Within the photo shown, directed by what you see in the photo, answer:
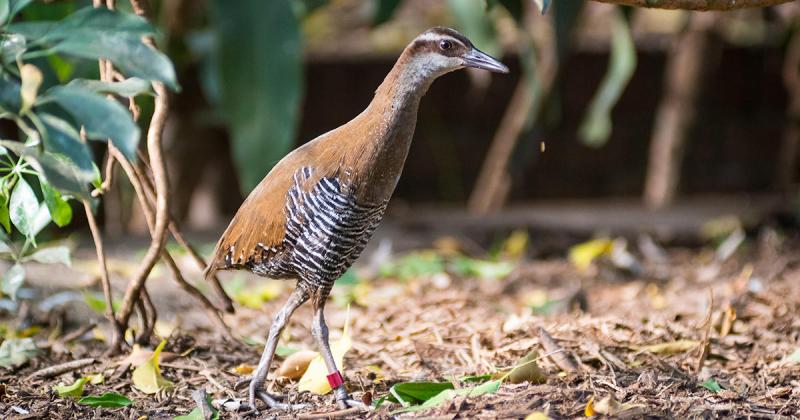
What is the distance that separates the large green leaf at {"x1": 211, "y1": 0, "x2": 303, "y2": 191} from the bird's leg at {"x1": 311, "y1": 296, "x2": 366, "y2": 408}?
126 centimetres

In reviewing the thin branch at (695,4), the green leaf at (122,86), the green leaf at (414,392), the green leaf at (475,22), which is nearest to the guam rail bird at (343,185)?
the green leaf at (414,392)

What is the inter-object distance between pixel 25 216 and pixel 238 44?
5.62ft

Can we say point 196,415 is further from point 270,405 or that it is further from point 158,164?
point 158,164

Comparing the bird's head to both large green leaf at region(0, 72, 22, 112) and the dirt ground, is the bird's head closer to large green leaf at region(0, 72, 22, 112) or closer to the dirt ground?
the dirt ground

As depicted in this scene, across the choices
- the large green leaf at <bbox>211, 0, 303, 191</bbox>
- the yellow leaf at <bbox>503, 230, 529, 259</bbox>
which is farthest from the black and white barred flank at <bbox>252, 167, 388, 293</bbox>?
the yellow leaf at <bbox>503, 230, 529, 259</bbox>

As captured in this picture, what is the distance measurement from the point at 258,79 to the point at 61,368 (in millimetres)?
1551

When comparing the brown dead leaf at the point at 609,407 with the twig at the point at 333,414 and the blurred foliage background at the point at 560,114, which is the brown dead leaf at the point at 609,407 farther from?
the blurred foliage background at the point at 560,114

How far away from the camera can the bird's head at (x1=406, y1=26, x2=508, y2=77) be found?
2.86m

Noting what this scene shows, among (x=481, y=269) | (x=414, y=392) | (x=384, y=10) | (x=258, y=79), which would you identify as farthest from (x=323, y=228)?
(x=384, y=10)

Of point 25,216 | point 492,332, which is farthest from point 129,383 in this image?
point 492,332

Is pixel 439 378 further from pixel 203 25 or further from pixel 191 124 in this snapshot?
pixel 203 25

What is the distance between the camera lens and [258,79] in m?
4.24

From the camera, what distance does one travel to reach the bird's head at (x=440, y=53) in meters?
2.86

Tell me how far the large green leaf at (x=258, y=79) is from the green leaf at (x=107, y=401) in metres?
1.47
